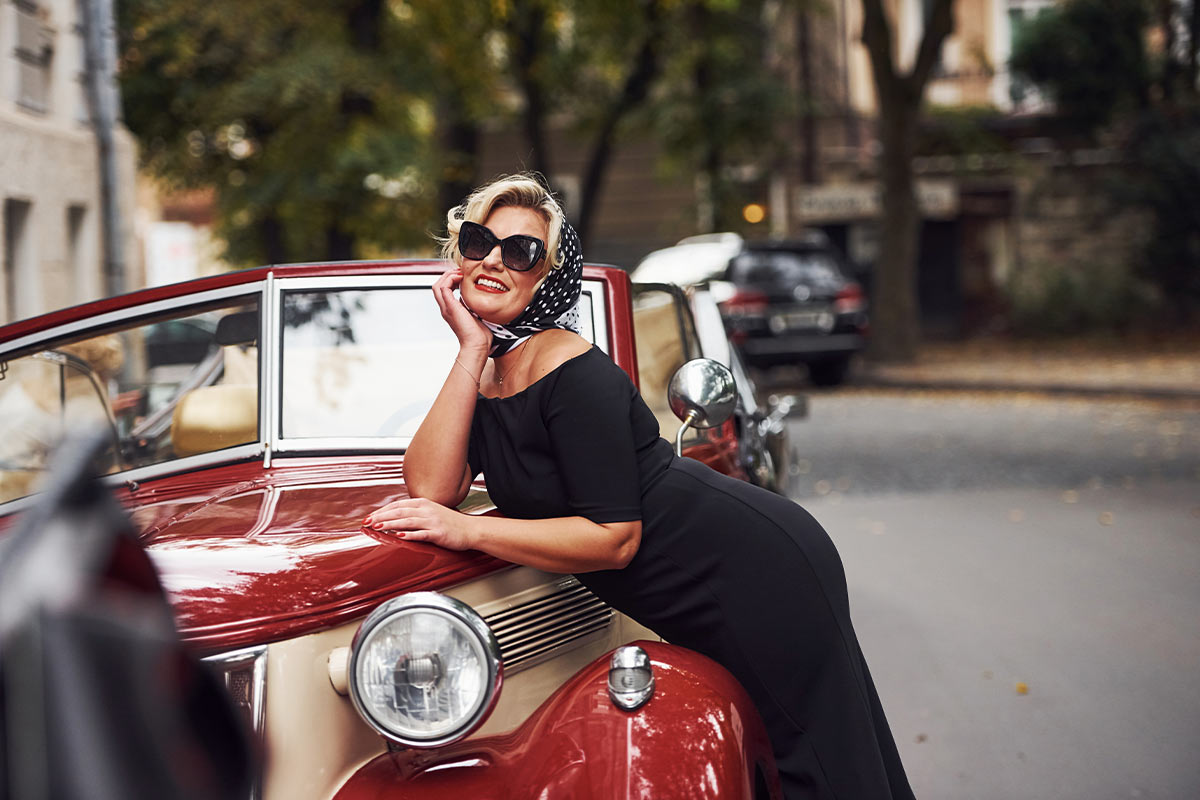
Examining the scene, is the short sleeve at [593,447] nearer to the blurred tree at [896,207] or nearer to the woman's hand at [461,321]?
the woman's hand at [461,321]

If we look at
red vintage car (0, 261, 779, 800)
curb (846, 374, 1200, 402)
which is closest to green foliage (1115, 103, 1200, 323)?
curb (846, 374, 1200, 402)

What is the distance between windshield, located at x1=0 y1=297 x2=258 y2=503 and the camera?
3.37 m

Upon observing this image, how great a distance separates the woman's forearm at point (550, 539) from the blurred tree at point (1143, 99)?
82.0 ft

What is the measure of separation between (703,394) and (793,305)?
604 inches

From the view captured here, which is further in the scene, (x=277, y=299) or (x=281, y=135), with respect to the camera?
(x=281, y=135)

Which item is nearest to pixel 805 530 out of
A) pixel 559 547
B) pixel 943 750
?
pixel 559 547

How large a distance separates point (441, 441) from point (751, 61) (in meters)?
24.2

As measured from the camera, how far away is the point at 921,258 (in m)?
30.1

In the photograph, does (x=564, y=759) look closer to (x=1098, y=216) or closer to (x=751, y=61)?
(x=751, y=61)

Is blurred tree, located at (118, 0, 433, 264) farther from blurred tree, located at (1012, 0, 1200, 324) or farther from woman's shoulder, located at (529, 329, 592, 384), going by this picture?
woman's shoulder, located at (529, 329, 592, 384)

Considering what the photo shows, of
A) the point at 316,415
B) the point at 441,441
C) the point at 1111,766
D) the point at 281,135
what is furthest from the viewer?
the point at 281,135

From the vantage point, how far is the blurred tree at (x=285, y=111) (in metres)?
18.6

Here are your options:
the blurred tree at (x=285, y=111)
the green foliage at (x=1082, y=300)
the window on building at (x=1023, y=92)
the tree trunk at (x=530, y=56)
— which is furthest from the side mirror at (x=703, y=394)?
the window on building at (x=1023, y=92)

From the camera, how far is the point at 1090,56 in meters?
27.0
